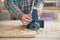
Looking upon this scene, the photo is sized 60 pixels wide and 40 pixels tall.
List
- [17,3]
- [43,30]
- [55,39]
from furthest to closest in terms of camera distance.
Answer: [17,3]
[43,30]
[55,39]

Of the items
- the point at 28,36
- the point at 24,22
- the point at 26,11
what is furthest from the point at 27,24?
the point at 26,11

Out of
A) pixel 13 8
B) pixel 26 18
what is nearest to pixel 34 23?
pixel 26 18

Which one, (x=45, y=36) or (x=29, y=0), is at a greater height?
(x=29, y=0)

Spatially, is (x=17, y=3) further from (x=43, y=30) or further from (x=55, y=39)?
(x=55, y=39)

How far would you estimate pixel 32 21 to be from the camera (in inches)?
43.4

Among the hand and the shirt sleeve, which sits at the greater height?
the shirt sleeve

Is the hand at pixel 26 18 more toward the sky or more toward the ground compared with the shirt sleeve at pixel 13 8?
more toward the ground

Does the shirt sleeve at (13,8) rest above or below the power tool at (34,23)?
above

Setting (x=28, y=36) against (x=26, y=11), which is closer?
(x=28, y=36)

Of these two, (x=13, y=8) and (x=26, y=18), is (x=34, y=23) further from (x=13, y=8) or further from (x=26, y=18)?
(x=13, y=8)

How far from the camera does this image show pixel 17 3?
133 cm

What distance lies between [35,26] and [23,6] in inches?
14.0

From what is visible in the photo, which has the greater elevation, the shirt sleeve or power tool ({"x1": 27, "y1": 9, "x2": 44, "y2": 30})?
the shirt sleeve

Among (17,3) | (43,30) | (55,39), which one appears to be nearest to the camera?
(55,39)
